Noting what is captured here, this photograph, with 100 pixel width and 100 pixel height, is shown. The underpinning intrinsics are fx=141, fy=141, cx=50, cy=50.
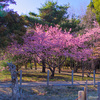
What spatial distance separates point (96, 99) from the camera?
3.34 m

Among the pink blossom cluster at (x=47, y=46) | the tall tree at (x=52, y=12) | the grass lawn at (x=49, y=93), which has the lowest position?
the grass lawn at (x=49, y=93)

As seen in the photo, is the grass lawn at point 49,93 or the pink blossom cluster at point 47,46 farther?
the pink blossom cluster at point 47,46

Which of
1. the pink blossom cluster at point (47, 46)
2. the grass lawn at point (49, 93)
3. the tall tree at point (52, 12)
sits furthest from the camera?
the tall tree at point (52, 12)

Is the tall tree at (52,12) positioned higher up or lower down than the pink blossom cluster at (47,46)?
higher up

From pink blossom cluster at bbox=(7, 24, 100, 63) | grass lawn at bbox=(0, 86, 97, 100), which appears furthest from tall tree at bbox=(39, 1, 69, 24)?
grass lawn at bbox=(0, 86, 97, 100)

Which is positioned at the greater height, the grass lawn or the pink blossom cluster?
the pink blossom cluster

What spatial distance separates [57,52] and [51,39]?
1322 mm

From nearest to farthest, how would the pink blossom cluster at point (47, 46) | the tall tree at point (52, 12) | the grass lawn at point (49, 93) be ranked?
the grass lawn at point (49, 93)
the pink blossom cluster at point (47, 46)
the tall tree at point (52, 12)

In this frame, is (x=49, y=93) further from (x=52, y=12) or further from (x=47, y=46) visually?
(x=52, y=12)

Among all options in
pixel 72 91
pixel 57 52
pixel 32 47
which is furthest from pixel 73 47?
pixel 72 91

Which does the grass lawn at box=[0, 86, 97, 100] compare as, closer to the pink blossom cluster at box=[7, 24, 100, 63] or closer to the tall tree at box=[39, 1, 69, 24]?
the pink blossom cluster at box=[7, 24, 100, 63]

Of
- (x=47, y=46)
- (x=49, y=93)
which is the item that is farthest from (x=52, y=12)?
(x=49, y=93)

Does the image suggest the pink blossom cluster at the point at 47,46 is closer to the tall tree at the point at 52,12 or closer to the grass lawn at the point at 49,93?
the grass lawn at the point at 49,93

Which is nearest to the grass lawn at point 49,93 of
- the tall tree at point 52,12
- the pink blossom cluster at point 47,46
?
the pink blossom cluster at point 47,46
